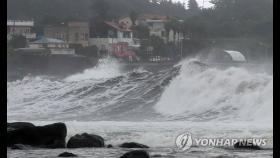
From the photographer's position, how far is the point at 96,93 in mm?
29703

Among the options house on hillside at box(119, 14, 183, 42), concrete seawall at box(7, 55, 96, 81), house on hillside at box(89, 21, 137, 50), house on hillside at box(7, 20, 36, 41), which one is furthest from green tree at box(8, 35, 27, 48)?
house on hillside at box(119, 14, 183, 42)

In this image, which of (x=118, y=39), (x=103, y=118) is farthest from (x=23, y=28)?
(x=103, y=118)

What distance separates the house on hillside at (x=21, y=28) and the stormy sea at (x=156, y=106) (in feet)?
56.4

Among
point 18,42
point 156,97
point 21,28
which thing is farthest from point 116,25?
point 156,97

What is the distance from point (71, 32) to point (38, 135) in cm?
4118

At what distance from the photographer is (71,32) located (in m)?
53.4

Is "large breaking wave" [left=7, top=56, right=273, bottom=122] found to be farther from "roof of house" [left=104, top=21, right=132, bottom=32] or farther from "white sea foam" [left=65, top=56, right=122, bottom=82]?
"roof of house" [left=104, top=21, right=132, bottom=32]

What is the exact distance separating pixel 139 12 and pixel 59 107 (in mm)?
A: 31554

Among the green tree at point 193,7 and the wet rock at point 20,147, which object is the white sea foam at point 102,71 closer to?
the green tree at point 193,7

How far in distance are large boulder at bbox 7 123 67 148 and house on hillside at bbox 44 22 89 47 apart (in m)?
37.0

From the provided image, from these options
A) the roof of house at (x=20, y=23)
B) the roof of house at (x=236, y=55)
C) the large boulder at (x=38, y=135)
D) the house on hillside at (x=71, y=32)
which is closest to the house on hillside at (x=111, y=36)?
the house on hillside at (x=71, y=32)

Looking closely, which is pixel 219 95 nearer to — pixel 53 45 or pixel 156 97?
pixel 156 97

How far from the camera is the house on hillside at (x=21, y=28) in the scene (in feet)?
176
